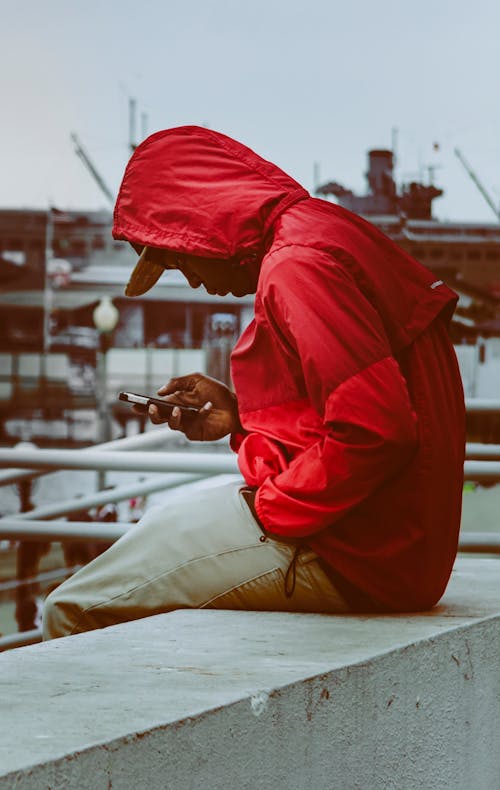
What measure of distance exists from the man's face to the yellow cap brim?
0.03 metres

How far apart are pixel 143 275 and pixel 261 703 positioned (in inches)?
34.3

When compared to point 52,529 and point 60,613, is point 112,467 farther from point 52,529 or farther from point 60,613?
point 60,613

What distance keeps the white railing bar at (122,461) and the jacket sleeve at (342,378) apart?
1.31 meters

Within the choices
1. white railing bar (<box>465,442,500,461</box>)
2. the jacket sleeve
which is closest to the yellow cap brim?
the jacket sleeve

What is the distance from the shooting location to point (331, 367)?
169cm

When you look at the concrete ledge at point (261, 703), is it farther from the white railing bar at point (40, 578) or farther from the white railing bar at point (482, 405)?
the white railing bar at point (40, 578)

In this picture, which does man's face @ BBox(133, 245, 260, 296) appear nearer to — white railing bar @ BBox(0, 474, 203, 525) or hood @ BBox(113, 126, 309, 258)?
hood @ BBox(113, 126, 309, 258)

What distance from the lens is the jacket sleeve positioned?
1688mm

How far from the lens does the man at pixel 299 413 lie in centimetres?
171

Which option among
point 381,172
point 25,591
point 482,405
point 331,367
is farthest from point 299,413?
point 381,172

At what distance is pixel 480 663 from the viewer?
188 centimetres

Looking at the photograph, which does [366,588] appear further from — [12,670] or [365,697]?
[12,670]

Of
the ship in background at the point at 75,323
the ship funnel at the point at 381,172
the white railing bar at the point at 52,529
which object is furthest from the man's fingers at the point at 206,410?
the ship in background at the point at 75,323

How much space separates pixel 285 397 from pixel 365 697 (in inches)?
19.5
